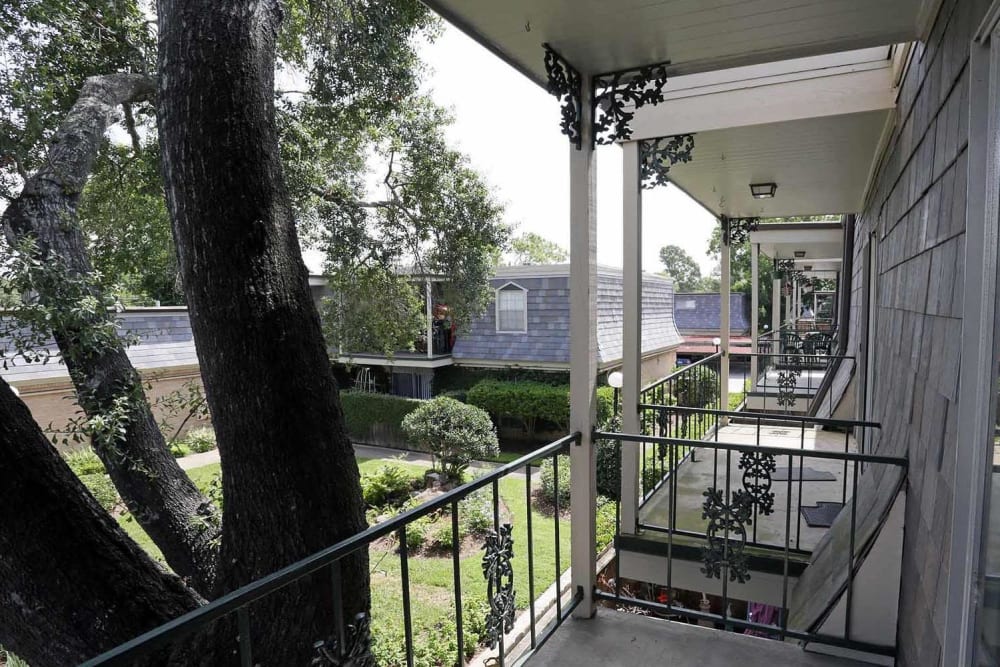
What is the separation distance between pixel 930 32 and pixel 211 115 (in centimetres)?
276

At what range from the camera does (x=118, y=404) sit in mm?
3539

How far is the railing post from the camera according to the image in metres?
3.78

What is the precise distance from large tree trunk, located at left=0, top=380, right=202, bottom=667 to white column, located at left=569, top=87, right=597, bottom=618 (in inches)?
73.0

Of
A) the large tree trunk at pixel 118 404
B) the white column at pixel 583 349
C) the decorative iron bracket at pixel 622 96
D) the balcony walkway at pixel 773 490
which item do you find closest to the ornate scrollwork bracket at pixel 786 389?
the balcony walkway at pixel 773 490

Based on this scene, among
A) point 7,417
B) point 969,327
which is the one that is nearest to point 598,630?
point 969,327

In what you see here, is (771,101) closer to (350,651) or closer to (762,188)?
(762,188)

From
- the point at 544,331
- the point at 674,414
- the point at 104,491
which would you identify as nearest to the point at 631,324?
the point at 674,414

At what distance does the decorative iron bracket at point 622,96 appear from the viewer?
2.44 metres

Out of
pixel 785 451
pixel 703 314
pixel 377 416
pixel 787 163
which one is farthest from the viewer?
pixel 703 314

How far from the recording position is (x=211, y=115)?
2.38 m

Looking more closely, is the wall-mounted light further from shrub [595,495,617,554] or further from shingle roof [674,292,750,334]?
shingle roof [674,292,750,334]

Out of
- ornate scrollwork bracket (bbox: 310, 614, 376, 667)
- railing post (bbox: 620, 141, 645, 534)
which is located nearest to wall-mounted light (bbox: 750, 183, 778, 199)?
railing post (bbox: 620, 141, 645, 534)

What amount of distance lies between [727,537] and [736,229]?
5.44 meters

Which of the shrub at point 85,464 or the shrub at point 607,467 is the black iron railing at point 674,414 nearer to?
the shrub at point 607,467
